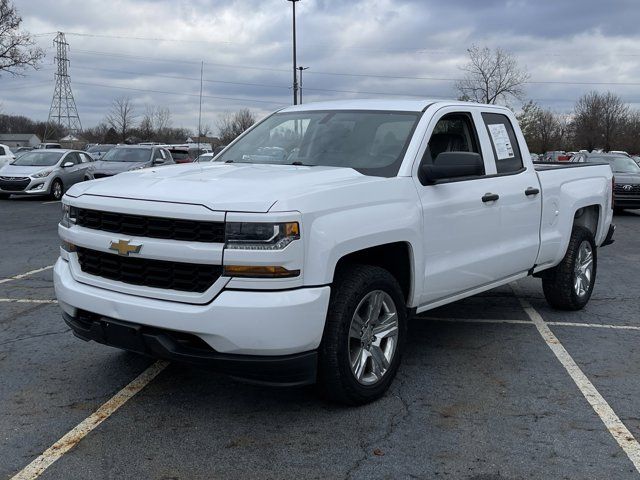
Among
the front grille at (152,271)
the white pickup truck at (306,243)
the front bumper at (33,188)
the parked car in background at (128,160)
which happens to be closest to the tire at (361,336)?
the white pickup truck at (306,243)

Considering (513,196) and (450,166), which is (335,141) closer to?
(450,166)

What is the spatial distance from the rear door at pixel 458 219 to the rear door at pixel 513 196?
0.28 ft

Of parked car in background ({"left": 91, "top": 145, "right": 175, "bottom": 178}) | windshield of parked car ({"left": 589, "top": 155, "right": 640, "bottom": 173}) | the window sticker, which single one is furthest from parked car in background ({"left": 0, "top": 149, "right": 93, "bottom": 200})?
the window sticker

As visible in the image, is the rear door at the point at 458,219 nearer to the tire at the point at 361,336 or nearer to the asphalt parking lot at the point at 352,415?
the tire at the point at 361,336

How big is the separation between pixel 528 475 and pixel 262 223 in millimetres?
1826

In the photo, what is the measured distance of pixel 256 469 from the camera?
130 inches

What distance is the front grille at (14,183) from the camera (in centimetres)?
1991

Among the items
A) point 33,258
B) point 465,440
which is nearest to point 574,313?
point 465,440

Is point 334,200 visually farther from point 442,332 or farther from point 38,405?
point 442,332

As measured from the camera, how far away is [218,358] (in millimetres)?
3492

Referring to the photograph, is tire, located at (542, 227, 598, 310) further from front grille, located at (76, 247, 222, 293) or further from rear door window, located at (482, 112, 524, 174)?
front grille, located at (76, 247, 222, 293)

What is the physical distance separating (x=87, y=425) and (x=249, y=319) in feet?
4.08

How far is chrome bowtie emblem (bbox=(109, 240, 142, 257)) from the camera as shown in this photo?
3.65m

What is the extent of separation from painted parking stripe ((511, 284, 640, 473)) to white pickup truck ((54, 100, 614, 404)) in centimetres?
71
